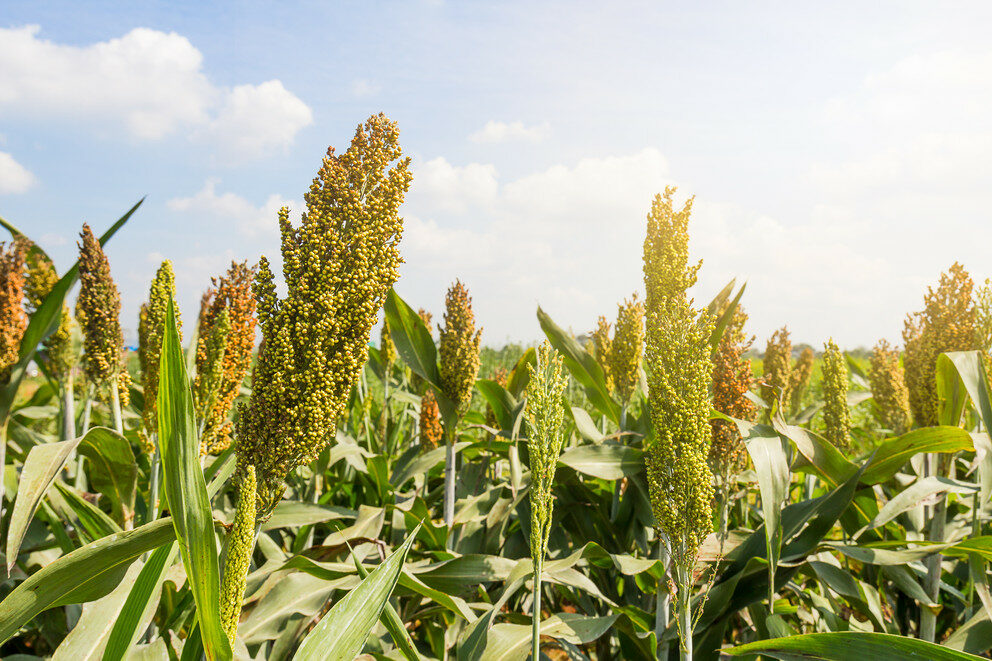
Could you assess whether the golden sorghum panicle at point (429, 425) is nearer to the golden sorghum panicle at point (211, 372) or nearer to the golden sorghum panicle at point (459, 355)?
the golden sorghum panicle at point (459, 355)

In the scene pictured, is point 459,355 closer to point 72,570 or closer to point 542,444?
point 542,444

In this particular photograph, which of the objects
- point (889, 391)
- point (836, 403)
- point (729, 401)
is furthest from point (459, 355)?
point (889, 391)

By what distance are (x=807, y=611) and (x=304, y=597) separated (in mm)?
2400

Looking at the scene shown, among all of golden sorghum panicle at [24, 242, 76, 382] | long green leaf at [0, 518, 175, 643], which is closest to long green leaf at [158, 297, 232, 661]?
long green leaf at [0, 518, 175, 643]

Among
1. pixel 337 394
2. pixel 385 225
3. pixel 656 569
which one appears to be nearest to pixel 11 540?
pixel 337 394

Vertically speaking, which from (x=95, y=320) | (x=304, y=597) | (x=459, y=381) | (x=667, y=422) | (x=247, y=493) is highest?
(x=95, y=320)

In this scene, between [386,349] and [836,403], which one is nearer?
[836,403]

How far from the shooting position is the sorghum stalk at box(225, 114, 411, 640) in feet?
4.46

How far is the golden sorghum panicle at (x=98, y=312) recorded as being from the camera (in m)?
2.14

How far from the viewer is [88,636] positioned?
1.62m

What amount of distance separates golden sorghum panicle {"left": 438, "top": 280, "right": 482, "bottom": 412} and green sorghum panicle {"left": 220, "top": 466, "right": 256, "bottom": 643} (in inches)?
59.4

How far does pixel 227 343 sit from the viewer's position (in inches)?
78.7

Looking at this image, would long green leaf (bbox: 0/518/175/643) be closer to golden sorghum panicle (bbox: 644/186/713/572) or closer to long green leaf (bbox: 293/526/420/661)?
long green leaf (bbox: 293/526/420/661)

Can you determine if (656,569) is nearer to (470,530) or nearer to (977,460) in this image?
(470,530)
